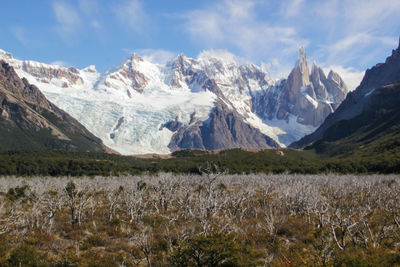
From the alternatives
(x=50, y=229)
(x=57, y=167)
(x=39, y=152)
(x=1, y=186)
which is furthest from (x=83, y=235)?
(x=39, y=152)

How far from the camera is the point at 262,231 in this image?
30.6 metres

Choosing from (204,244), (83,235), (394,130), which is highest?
(394,130)

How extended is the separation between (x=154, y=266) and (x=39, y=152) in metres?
190

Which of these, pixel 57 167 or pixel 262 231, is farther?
pixel 57 167

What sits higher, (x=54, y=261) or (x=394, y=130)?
(x=394, y=130)

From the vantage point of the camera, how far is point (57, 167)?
132250 mm

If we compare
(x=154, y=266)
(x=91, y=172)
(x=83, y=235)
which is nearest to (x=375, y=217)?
(x=154, y=266)

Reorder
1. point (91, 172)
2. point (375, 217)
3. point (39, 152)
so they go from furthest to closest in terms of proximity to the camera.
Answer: point (39, 152) < point (91, 172) < point (375, 217)


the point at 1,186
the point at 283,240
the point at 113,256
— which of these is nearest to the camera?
the point at 113,256

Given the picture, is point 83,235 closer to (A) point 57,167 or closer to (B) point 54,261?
(B) point 54,261

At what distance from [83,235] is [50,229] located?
4.28 m

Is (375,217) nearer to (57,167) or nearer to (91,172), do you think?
(91,172)

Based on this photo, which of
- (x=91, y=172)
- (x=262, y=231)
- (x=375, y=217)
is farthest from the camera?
(x=91, y=172)

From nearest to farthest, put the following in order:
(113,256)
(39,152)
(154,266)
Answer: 1. (154,266)
2. (113,256)
3. (39,152)
